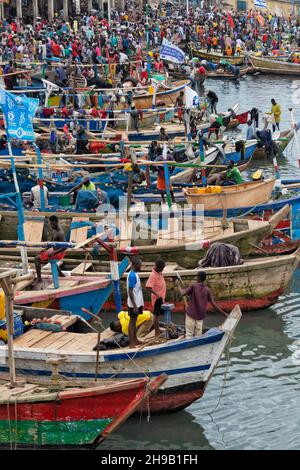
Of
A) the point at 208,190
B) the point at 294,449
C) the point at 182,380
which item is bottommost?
the point at 294,449

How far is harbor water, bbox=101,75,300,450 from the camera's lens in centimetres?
1430

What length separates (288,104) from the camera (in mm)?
44875

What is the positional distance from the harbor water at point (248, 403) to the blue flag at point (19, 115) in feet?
14.4

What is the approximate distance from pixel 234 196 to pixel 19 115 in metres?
5.55

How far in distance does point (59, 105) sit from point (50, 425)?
21.5 metres

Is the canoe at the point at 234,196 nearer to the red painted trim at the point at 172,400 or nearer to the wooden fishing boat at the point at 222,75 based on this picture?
the red painted trim at the point at 172,400

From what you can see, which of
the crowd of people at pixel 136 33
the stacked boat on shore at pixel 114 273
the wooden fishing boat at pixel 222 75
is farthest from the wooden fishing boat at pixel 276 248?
the wooden fishing boat at pixel 222 75

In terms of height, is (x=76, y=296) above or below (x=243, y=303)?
above

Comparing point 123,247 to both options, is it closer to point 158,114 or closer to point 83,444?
point 83,444

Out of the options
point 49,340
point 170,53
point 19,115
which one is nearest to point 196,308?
point 49,340

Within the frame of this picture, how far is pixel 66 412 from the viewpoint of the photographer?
43.0 ft

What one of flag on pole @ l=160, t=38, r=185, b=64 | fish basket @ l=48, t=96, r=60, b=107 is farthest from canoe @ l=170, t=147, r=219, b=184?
fish basket @ l=48, t=96, r=60, b=107

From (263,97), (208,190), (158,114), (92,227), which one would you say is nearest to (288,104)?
(263,97)

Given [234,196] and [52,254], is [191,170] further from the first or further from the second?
[52,254]
